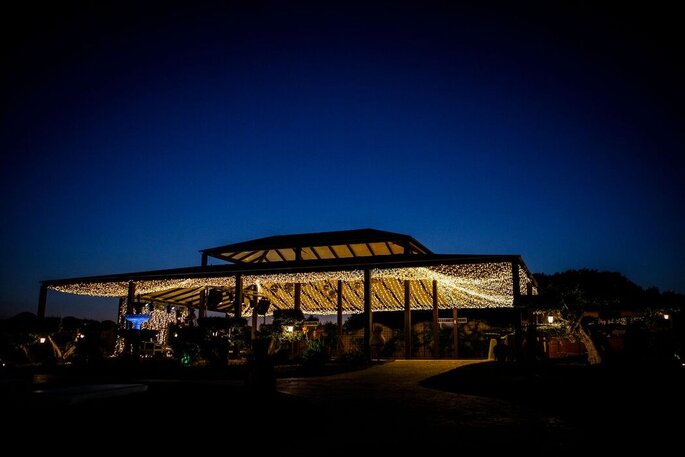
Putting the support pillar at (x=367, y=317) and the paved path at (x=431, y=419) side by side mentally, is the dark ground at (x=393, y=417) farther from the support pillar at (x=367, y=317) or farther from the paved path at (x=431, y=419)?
the support pillar at (x=367, y=317)

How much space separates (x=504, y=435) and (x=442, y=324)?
59.5 ft

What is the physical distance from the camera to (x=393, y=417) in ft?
16.5

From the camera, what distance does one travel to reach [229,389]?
6820mm

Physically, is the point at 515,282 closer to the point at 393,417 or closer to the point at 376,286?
the point at 393,417

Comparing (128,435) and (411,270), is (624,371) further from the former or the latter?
(411,270)

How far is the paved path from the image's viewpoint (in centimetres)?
389

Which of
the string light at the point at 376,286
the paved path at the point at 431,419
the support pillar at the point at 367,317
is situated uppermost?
the string light at the point at 376,286

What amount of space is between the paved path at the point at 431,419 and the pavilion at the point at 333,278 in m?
5.29

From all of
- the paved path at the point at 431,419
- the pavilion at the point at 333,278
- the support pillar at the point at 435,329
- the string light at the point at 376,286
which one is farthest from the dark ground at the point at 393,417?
the support pillar at the point at 435,329

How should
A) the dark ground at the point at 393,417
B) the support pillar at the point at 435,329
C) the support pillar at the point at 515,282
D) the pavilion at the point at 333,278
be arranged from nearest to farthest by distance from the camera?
1. the dark ground at the point at 393,417
2. the support pillar at the point at 515,282
3. the pavilion at the point at 333,278
4. the support pillar at the point at 435,329

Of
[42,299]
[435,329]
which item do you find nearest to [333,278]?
[435,329]

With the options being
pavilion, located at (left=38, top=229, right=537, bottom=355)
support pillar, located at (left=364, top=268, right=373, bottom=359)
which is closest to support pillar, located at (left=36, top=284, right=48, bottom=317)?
pavilion, located at (left=38, top=229, right=537, bottom=355)

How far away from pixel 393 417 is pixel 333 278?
11565 millimetres

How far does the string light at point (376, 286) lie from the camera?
45.8 feet
